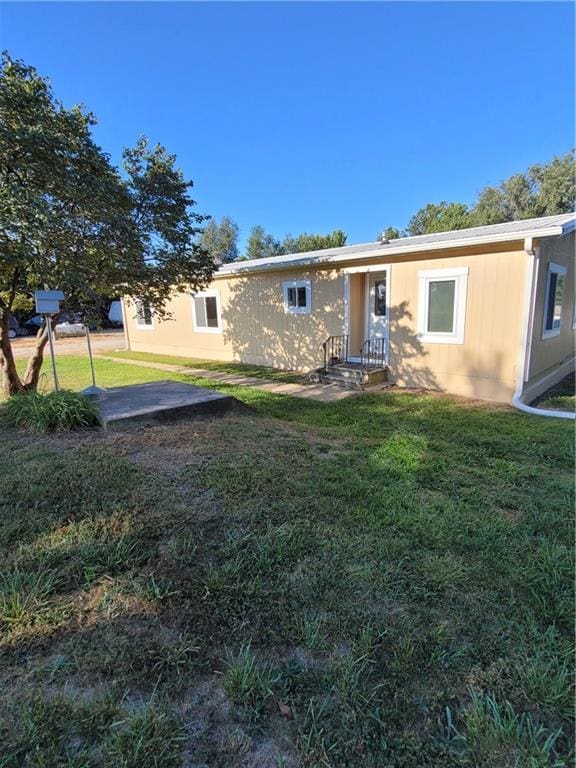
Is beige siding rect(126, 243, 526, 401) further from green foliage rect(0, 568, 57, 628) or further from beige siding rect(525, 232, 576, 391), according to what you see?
green foliage rect(0, 568, 57, 628)

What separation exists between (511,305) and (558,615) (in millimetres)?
5671

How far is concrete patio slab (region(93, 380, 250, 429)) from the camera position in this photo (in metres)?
4.36

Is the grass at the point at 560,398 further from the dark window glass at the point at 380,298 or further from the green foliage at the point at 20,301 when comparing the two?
the green foliage at the point at 20,301

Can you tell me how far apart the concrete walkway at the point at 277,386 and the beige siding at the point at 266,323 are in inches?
55.2

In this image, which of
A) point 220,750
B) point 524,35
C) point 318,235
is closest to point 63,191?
point 220,750

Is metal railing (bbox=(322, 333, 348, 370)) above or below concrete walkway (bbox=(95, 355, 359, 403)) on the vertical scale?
above

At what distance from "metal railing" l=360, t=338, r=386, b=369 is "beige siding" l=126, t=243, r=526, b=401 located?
28cm

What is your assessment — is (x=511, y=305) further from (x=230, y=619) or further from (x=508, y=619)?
(x=230, y=619)

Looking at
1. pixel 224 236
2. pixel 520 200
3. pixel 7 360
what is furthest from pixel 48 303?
pixel 224 236

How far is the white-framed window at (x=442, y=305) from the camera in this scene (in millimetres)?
6918

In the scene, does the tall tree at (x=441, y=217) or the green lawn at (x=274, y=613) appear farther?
the tall tree at (x=441, y=217)

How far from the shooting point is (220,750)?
127cm

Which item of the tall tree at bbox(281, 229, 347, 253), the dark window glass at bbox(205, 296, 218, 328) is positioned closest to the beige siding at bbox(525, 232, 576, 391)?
the dark window glass at bbox(205, 296, 218, 328)

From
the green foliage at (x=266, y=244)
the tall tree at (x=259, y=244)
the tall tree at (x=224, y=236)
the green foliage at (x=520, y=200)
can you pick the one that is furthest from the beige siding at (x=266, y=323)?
the tall tree at (x=259, y=244)
